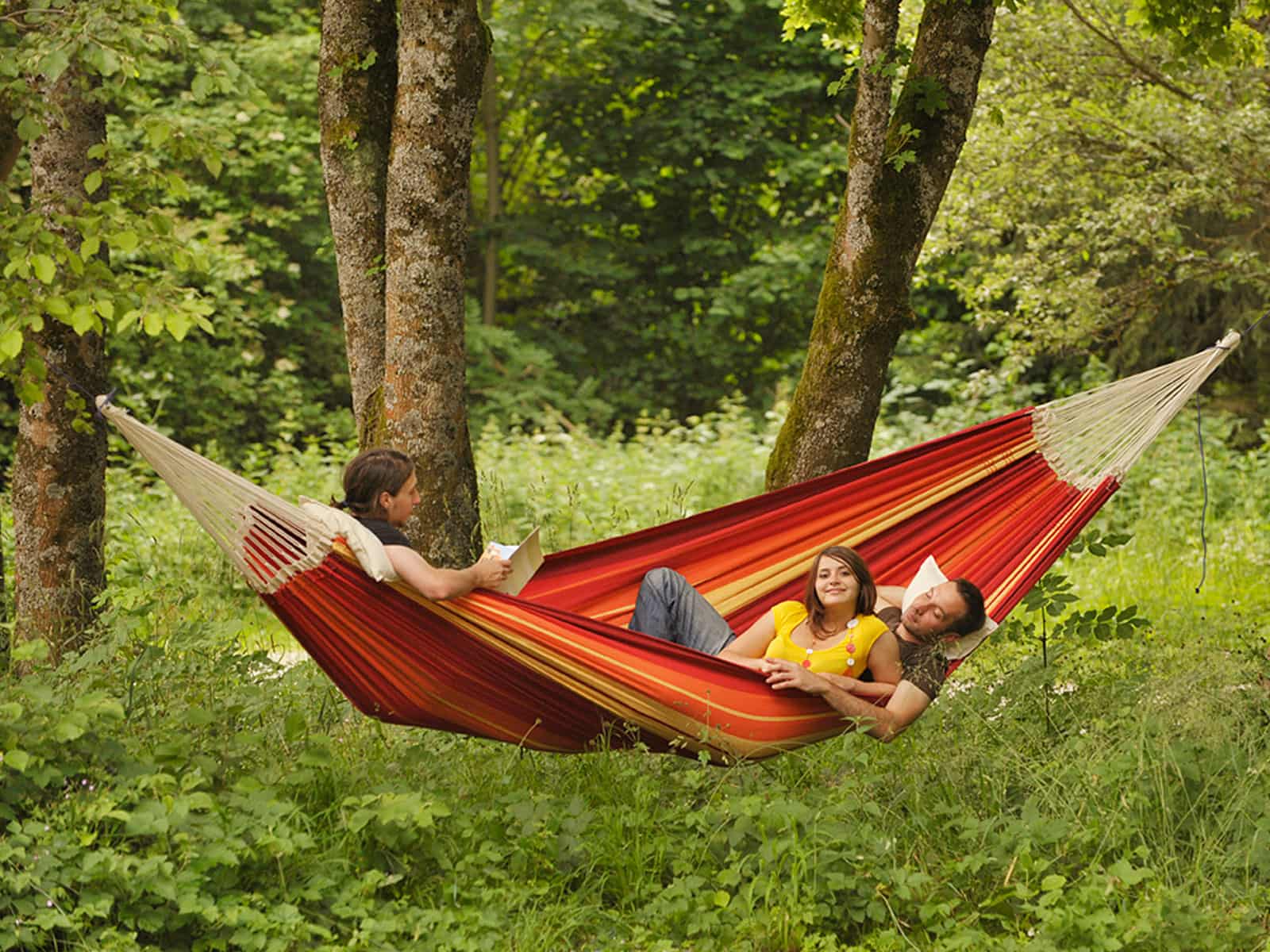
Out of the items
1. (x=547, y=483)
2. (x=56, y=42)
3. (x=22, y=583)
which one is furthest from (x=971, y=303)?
(x=56, y=42)

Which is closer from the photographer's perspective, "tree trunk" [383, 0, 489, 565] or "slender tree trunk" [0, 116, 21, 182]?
"slender tree trunk" [0, 116, 21, 182]

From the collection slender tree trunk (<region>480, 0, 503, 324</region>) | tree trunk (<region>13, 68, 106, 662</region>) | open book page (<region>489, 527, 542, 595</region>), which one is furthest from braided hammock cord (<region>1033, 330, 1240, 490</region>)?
slender tree trunk (<region>480, 0, 503, 324</region>)

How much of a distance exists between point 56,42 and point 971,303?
5.59 m

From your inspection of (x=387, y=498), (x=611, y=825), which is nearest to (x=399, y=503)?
→ (x=387, y=498)

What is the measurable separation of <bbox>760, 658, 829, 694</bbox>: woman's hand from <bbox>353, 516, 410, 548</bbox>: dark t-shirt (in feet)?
2.36

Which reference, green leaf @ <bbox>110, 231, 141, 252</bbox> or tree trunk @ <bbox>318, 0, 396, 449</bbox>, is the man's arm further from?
tree trunk @ <bbox>318, 0, 396, 449</bbox>

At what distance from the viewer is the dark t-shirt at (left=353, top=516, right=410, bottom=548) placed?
2754 mm

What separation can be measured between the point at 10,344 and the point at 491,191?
916cm

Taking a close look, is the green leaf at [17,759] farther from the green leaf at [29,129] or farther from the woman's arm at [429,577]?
the green leaf at [29,129]

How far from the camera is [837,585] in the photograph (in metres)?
3.01

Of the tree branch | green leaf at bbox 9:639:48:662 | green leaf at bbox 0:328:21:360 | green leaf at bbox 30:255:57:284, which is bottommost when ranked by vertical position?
green leaf at bbox 9:639:48:662

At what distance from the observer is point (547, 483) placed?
22.7 feet

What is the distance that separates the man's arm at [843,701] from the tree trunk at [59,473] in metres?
1.90

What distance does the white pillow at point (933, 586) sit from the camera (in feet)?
9.57
